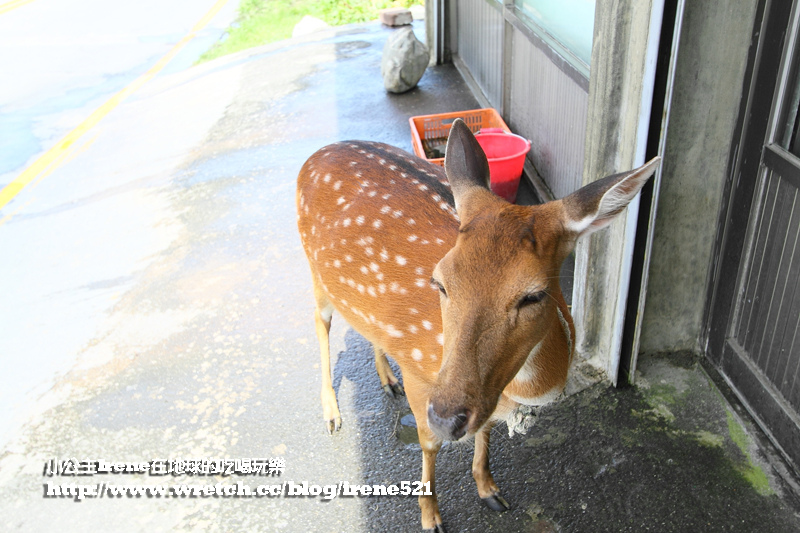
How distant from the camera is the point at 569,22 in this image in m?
4.29

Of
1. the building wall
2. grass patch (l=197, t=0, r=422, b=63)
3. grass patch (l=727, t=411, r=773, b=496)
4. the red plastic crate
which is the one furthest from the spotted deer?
grass patch (l=197, t=0, r=422, b=63)

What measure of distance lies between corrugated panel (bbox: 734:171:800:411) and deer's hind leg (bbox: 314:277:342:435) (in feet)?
6.45

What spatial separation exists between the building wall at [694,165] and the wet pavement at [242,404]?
0.89ft

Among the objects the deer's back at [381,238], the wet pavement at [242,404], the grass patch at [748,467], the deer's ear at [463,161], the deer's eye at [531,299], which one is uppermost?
the deer's ear at [463,161]

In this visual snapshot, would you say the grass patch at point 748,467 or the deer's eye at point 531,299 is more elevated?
the deer's eye at point 531,299

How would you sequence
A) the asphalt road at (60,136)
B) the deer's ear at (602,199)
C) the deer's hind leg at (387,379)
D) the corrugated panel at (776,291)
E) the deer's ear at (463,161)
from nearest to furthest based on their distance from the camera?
the deer's ear at (602,199)
the deer's ear at (463,161)
the corrugated panel at (776,291)
the deer's hind leg at (387,379)
the asphalt road at (60,136)

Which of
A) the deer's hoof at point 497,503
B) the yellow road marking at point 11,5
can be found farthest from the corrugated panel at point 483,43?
the yellow road marking at point 11,5

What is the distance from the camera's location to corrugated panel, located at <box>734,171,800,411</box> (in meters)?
2.53

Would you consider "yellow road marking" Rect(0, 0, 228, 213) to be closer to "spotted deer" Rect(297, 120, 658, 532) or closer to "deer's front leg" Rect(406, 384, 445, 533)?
"spotted deer" Rect(297, 120, 658, 532)

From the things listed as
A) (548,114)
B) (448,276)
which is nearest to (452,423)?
(448,276)

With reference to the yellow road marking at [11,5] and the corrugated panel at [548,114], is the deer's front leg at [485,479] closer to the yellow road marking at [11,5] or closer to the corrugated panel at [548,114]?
the corrugated panel at [548,114]

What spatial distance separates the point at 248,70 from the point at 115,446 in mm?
6867

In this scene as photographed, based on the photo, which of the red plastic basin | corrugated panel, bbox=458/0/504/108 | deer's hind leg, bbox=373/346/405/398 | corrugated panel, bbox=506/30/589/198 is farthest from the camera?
corrugated panel, bbox=458/0/504/108

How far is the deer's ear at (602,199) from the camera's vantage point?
5.83 ft
